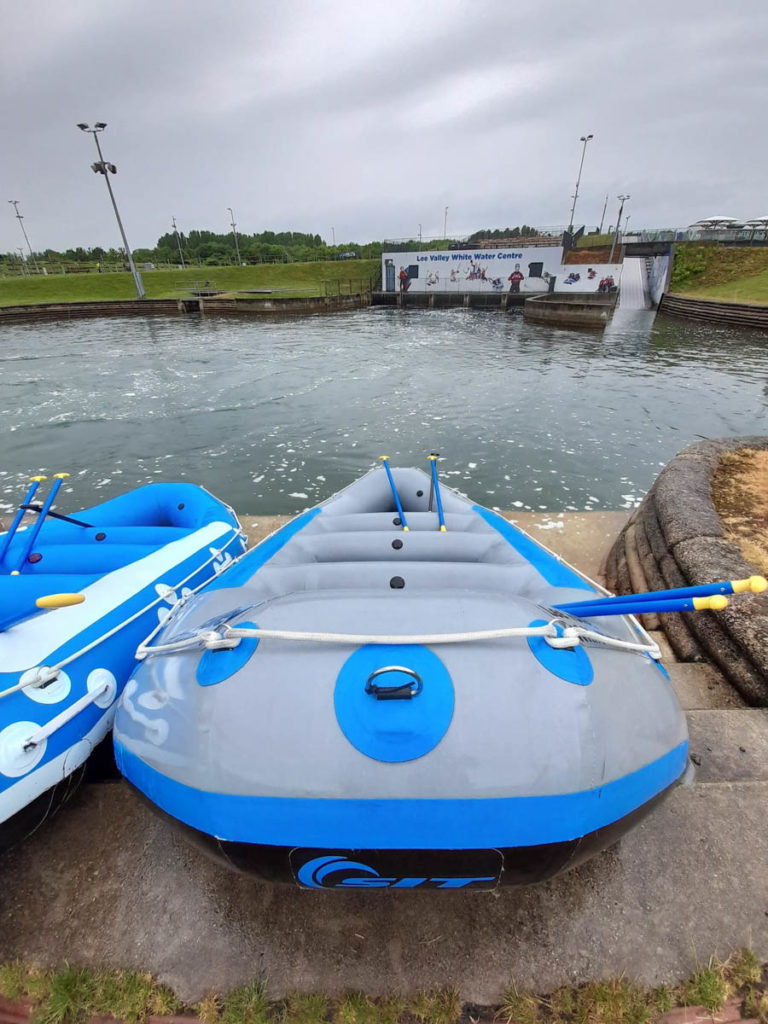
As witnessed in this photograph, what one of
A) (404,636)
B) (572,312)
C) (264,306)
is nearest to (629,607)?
(404,636)

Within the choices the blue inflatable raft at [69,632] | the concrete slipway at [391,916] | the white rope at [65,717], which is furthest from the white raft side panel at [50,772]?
the concrete slipway at [391,916]

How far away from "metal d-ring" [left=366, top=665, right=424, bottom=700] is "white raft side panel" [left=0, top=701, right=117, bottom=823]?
1.38 m

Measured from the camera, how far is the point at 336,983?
4.75ft

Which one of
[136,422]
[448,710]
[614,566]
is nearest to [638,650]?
[448,710]

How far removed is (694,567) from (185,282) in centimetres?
4518

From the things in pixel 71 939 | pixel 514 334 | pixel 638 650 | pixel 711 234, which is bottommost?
pixel 514 334

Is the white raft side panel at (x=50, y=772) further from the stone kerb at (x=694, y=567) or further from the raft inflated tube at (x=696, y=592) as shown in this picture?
the stone kerb at (x=694, y=567)

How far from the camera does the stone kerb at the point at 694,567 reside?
2.53 metres

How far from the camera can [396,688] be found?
4.06 feet

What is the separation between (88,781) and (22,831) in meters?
0.45

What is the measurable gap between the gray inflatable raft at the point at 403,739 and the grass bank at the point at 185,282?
35227mm

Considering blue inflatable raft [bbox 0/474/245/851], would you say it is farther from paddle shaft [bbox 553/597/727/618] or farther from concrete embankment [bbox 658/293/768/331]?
concrete embankment [bbox 658/293/768/331]

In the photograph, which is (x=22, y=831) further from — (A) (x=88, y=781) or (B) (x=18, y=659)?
(B) (x=18, y=659)

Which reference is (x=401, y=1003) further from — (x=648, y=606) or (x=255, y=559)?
(x=255, y=559)
